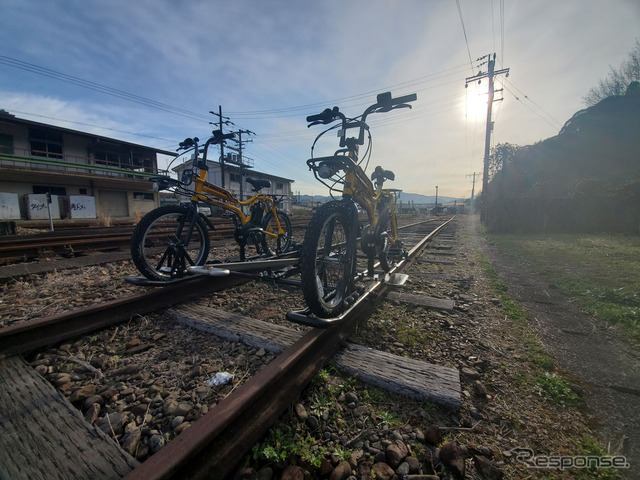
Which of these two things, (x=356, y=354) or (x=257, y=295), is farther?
(x=257, y=295)

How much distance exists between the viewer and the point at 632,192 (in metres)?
10.7

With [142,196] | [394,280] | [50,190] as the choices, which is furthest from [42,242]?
[142,196]

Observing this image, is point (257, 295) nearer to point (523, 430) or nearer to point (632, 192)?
point (523, 430)

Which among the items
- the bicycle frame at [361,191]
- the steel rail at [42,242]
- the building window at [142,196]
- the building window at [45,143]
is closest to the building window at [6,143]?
the building window at [45,143]

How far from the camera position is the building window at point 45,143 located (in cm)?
1934

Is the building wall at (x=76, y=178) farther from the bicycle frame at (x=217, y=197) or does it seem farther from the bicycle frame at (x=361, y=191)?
the bicycle frame at (x=361, y=191)

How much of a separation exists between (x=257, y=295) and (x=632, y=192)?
51.3 ft

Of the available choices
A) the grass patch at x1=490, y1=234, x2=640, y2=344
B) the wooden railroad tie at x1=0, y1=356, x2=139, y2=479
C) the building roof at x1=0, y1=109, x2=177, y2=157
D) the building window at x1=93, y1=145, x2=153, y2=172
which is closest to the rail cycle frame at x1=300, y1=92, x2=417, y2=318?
the wooden railroad tie at x1=0, y1=356, x2=139, y2=479

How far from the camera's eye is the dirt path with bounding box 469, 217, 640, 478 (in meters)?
1.37

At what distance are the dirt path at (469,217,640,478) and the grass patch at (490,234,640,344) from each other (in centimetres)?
20

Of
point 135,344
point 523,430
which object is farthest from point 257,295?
point 523,430

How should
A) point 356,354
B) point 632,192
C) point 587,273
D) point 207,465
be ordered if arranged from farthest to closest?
point 632,192, point 587,273, point 356,354, point 207,465

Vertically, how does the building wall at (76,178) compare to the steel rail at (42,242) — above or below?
above

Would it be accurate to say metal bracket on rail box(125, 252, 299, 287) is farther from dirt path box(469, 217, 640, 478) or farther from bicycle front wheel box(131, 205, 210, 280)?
dirt path box(469, 217, 640, 478)
